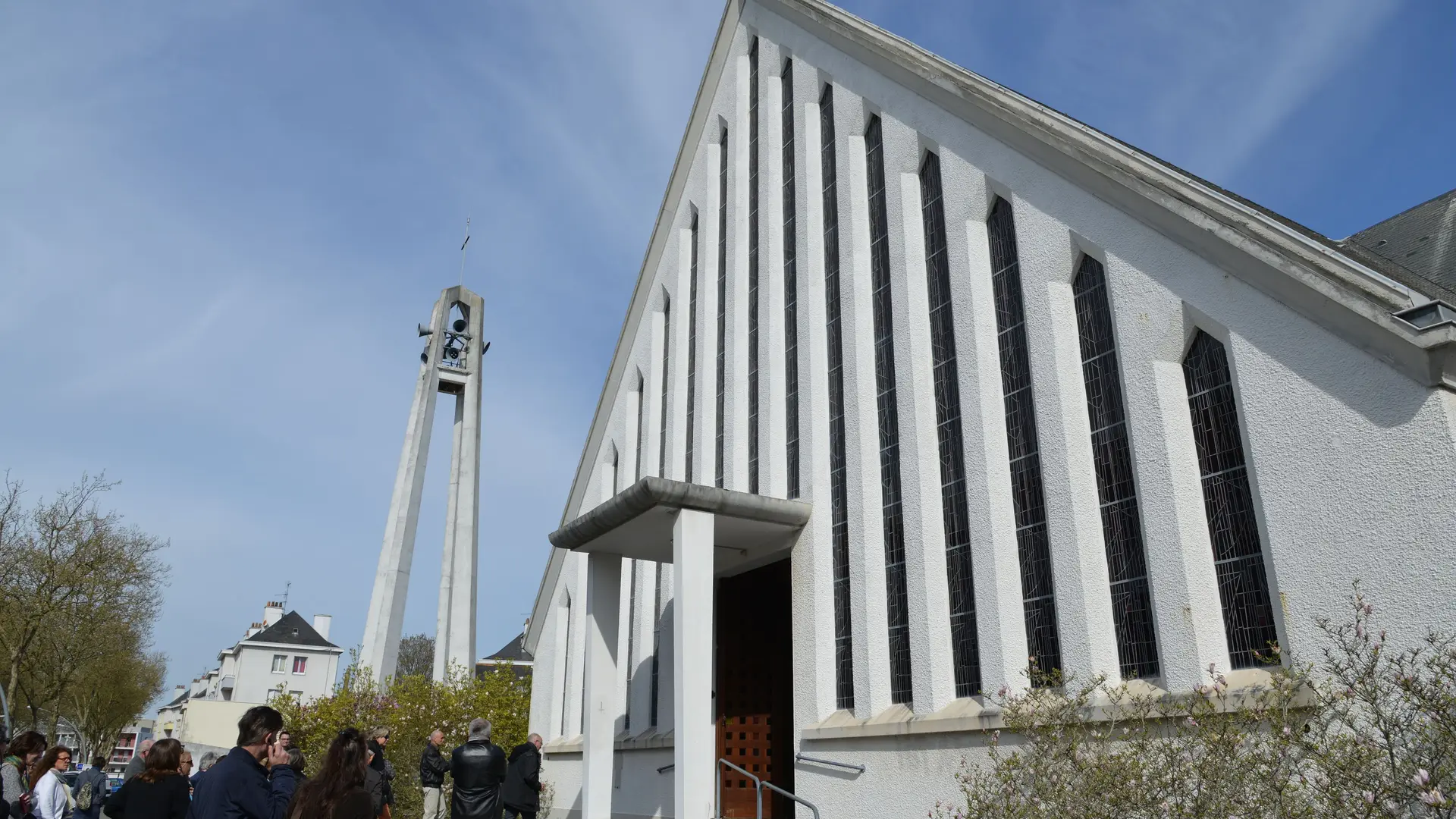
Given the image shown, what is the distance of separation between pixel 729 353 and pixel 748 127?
174 inches

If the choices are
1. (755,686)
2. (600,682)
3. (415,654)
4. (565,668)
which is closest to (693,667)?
(600,682)

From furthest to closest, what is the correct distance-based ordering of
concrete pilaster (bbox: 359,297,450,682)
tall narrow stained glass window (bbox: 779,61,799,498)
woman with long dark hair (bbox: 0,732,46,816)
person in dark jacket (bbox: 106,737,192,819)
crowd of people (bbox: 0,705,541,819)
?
concrete pilaster (bbox: 359,297,450,682)
tall narrow stained glass window (bbox: 779,61,799,498)
woman with long dark hair (bbox: 0,732,46,816)
person in dark jacket (bbox: 106,737,192,819)
crowd of people (bbox: 0,705,541,819)

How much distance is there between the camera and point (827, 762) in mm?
10914

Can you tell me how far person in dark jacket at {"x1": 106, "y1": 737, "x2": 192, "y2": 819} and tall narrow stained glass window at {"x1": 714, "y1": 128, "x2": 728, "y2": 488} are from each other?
9170 millimetres

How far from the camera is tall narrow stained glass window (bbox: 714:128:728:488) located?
15.2m

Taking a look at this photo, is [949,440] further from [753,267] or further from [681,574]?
[753,267]

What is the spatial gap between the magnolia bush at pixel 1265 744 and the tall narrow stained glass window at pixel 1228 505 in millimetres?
285

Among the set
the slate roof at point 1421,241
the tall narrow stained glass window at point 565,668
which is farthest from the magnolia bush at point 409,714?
the slate roof at point 1421,241

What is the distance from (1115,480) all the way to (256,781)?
7.18 meters

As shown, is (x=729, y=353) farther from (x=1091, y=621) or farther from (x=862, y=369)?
(x=1091, y=621)

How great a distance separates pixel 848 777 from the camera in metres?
10.6

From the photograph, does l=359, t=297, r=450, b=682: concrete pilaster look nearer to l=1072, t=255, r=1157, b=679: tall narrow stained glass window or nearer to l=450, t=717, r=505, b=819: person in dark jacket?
l=450, t=717, r=505, b=819: person in dark jacket

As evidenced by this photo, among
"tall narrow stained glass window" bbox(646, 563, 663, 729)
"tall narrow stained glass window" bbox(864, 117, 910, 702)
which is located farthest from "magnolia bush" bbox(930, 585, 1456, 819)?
"tall narrow stained glass window" bbox(646, 563, 663, 729)

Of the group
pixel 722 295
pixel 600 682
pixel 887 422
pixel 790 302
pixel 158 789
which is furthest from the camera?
pixel 722 295
